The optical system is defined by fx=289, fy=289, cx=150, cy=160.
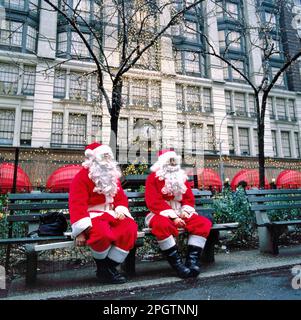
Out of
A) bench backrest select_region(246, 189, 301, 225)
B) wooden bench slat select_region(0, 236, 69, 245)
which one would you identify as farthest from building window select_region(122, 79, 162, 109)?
wooden bench slat select_region(0, 236, 69, 245)

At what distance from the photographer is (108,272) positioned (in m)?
3.79

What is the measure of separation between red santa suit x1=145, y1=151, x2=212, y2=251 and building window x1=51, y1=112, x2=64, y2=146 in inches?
855

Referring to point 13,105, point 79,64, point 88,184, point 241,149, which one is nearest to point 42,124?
point 13,105

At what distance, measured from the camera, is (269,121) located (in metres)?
33.2

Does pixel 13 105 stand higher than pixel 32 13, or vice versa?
pixel 32 13

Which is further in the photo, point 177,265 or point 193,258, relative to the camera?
point 193,258

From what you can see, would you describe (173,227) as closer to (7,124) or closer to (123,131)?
(123,131)

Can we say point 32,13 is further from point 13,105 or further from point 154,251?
point 154,251

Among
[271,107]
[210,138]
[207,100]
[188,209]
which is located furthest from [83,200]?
[271,107]

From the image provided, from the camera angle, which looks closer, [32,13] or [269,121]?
[32,13]

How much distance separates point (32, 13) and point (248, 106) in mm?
24060

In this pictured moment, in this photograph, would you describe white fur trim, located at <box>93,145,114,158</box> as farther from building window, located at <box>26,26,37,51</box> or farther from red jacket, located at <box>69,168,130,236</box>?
building window, located at <box>26,26,37,51</box>

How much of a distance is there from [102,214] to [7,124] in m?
24.1
